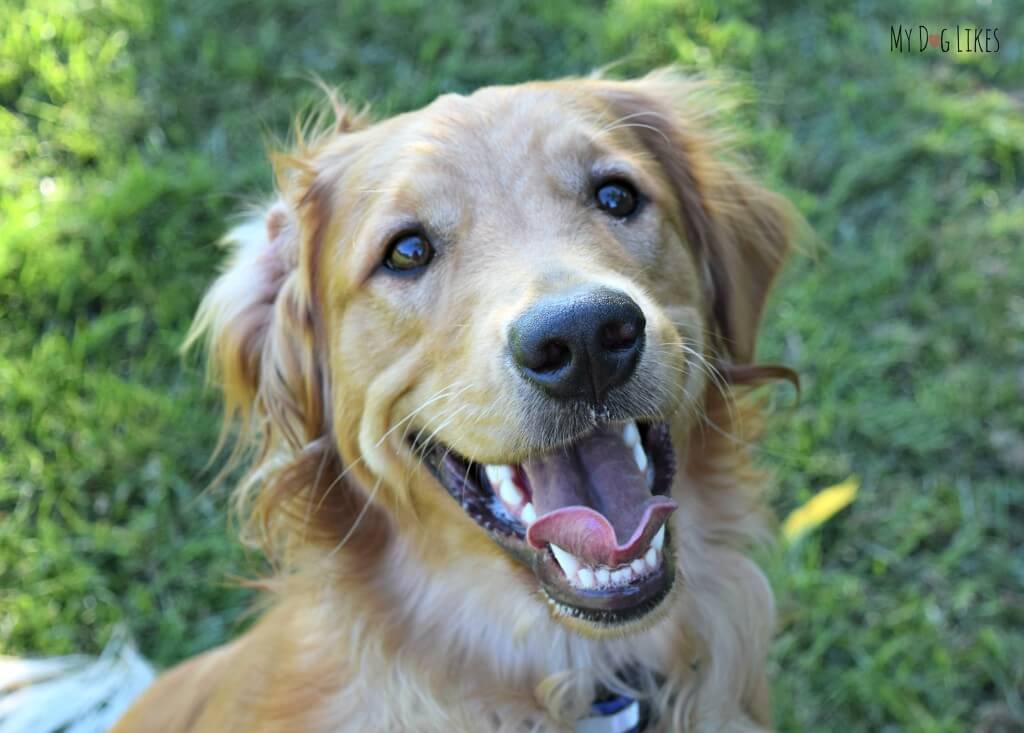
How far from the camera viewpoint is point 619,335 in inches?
89.7

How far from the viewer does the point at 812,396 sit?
4.74 m

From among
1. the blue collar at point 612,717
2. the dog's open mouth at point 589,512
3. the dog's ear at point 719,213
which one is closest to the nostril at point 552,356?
the dog's open mouth at point 589,512

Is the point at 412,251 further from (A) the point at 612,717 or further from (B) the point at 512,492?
(A) the point at 612,717

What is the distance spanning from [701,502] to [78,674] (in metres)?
2.26

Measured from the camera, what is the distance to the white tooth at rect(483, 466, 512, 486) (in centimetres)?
261

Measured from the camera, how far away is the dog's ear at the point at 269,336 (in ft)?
10.0

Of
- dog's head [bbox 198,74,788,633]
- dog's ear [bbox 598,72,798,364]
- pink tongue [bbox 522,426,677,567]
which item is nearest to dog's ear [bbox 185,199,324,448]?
dog's head [bbox 198,74,788,633]

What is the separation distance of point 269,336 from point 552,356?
3.87 feet

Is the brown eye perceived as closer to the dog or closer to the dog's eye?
the dog

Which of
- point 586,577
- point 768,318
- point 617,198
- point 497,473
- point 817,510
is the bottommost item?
point 817,510

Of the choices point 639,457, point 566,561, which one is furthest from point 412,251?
point 566,561

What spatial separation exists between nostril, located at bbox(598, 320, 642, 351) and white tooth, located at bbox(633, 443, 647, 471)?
0.40 m

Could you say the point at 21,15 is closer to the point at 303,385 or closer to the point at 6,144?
the point at 6,144

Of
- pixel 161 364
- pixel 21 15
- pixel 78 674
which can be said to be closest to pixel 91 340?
pixel 161 364
